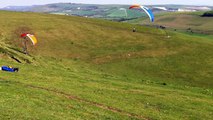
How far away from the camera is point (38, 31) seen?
271 feet

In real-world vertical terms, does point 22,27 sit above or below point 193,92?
above

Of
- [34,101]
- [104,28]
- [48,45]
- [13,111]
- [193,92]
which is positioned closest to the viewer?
[13,111]

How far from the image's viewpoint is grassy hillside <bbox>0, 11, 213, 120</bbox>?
2883cm

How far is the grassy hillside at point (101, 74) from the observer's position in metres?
28.8

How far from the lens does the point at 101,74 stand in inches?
2071

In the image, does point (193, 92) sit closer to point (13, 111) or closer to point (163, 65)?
point (163, 65)

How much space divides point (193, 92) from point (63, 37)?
44.7 m

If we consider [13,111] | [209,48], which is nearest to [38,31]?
[209,48]

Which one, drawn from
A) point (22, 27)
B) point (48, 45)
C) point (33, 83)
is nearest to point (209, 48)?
point (48, 45)

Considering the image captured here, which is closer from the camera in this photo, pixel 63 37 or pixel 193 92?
pixel 193 92

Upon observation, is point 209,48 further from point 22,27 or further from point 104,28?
point 22,27

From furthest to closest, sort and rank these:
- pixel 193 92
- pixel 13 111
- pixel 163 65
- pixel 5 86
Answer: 1. pixel 163 65
2. pixel 193 92
3. pixel 5 86
4. pixel 13 111

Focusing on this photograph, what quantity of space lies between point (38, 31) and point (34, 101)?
5659 centimetres

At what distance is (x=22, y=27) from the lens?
83.6 m
